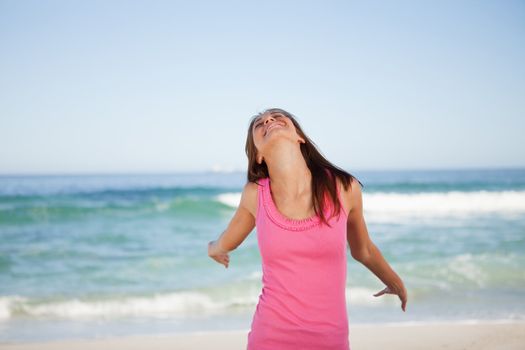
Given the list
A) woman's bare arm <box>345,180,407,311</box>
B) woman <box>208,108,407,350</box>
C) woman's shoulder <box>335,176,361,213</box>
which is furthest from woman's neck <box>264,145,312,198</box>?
woman's bare arm <box>345,180,407,311</box>

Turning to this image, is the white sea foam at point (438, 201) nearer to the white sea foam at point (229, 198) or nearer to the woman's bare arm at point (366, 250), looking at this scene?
the white sea foam at point (229, 198)

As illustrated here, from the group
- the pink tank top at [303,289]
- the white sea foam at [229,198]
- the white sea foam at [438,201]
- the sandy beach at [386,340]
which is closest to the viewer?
the pink tank top at [303,289]

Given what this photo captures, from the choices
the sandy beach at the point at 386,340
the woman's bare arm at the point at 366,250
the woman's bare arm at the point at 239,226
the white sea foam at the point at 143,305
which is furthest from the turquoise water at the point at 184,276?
the woman's bare arm at the point at 366,250

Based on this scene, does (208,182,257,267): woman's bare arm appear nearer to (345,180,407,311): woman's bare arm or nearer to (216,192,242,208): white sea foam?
(345,180,407,311): woman's bare arm

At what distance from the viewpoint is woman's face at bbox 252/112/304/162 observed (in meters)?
2.58

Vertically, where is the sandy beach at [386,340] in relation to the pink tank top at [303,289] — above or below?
below

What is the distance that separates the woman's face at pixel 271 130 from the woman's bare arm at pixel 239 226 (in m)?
0.22

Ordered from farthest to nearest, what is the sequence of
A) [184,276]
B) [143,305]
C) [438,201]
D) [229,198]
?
[229,198] → [438,201] → [184,276] → [143,305]

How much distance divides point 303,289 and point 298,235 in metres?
0.24

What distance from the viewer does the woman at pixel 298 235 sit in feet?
7.92

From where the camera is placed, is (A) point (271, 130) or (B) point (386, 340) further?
(B) point (386, 340)

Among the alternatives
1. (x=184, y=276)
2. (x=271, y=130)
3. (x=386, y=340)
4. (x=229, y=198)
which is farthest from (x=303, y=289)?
(x=229, y=198)

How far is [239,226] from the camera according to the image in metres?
2.80

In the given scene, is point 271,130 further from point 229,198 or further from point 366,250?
point 229,198
